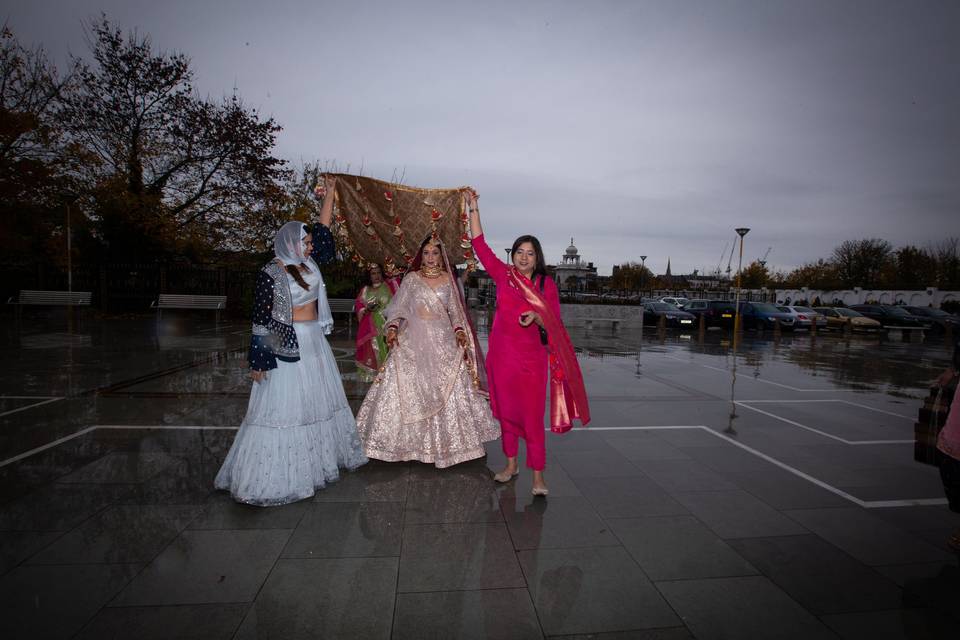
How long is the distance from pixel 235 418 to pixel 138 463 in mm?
1521

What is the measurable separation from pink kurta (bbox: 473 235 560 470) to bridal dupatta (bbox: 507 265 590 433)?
0.06m

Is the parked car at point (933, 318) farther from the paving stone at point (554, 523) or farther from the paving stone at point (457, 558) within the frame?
the paving stone at point (457, 558)

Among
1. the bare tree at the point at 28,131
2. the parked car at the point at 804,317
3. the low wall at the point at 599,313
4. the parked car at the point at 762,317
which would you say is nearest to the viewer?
the bare tree at the point at 28,131

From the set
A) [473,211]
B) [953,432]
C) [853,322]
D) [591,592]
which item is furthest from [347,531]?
[853,322]

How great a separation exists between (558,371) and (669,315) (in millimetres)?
21366

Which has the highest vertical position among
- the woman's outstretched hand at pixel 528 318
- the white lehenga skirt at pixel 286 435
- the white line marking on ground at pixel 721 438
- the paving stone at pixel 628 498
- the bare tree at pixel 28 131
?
the bare tree at pixel 28 131

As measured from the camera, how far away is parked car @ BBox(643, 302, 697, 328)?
23266 mm

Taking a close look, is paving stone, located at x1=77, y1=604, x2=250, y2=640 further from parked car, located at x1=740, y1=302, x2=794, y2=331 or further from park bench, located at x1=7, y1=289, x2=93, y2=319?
parked car, located at x1=740, y1=302, x2=794, y2=331

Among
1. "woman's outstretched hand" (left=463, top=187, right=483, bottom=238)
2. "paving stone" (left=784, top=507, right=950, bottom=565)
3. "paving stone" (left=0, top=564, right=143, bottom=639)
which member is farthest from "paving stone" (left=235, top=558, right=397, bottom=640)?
"paving stone" (left=784, top=507, right=950, bottom=565)

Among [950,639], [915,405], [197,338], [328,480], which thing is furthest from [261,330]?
[197,338]

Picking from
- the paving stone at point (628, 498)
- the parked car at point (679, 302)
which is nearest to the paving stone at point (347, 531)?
the paving stone at point (628, 498)

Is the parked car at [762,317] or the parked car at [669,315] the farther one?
the parked car at [762,317]

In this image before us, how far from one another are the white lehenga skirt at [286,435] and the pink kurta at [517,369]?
1.43 metres

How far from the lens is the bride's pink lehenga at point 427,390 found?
4.30 meters
